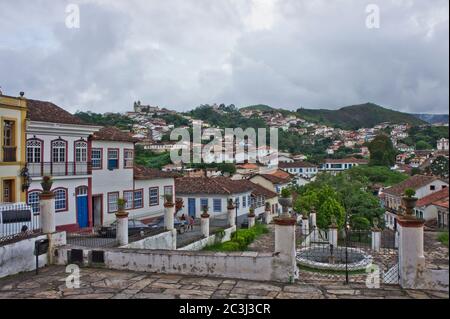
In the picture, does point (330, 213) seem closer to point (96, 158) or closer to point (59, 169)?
point (96, 158)

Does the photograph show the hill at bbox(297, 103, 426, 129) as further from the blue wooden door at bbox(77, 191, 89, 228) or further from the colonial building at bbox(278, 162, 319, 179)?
the blue wooden door at bbox(77, 191, 89, 228)

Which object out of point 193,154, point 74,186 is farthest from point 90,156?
point 193,154

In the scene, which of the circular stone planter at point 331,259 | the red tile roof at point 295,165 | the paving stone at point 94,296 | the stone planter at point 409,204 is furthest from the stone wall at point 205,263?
the red tile roof at point 295,165

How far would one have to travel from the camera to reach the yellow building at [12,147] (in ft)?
50.8

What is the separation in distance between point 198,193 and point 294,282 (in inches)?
709

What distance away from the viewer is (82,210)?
1877cm

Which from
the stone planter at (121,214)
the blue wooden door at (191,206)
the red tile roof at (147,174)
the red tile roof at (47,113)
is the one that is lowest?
the blue wooden door at (191,206)

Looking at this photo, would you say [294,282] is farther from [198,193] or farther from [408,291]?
[198,193]

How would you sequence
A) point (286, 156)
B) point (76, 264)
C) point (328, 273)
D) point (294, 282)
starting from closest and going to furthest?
1. point (294, 282)
2. point (76, 264)
3. point (328, 273)
4. point (286, 156)

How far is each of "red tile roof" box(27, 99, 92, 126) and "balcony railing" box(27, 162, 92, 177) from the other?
76.4 inches

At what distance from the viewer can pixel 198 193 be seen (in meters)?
24.1

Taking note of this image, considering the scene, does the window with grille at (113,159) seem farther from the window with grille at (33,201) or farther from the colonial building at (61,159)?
the window with grille at (33,201)

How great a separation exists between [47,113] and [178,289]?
14.7 m

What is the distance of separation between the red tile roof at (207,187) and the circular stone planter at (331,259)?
9.28 metres
